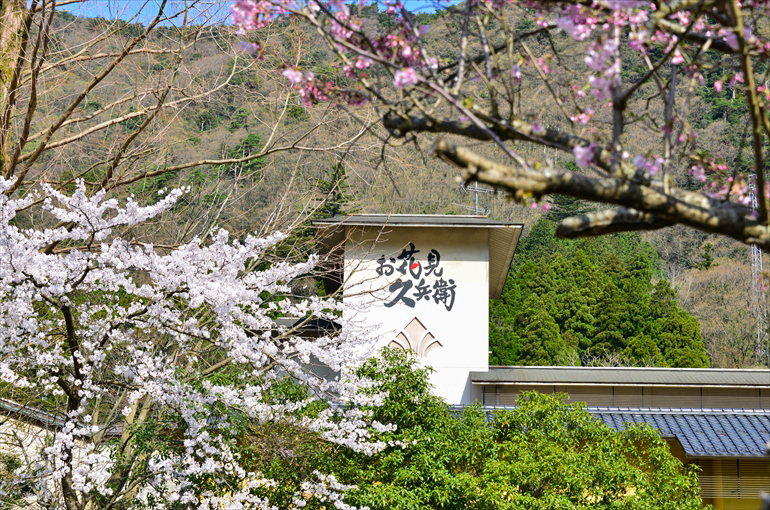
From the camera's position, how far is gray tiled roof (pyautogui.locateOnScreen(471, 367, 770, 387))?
13758 mm

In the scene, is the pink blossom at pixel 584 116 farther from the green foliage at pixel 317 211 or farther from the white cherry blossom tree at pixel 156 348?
the green foliage at pixel 317 211

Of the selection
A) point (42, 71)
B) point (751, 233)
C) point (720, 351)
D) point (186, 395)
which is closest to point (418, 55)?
point (751, 233)

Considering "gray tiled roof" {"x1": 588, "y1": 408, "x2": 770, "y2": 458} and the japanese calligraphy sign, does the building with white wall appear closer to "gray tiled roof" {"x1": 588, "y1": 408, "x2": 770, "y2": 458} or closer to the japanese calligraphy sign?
the japanese calligraphy sign

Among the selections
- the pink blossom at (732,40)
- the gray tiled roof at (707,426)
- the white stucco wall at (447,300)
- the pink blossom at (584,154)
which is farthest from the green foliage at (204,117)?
the pink blossom at (732,40)

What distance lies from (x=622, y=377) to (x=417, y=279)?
4.42m

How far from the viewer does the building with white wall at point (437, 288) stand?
13766 mm

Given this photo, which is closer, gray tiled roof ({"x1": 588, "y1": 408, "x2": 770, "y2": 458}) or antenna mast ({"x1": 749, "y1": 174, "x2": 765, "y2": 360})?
gray tiled roof ({"x1": 588, "y1": 408, "x2": 770, "y2": 458})

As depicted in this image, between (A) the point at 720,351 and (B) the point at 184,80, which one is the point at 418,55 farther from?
(A) the point at 720,351

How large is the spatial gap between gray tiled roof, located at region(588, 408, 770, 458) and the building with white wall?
3759mm

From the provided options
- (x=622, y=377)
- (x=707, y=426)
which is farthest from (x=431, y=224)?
(x=707, y=426)

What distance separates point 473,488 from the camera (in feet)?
22.7

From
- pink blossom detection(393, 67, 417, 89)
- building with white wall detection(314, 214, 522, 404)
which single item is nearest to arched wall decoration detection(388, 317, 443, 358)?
building with white wall detection(314, 214, 522, 404)

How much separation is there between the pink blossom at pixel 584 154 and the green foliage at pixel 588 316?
77.4 ft

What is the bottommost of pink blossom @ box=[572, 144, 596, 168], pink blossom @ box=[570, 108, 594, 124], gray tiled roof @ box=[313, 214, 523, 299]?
pink blossom @ box=[572, 144, 596, 168]
